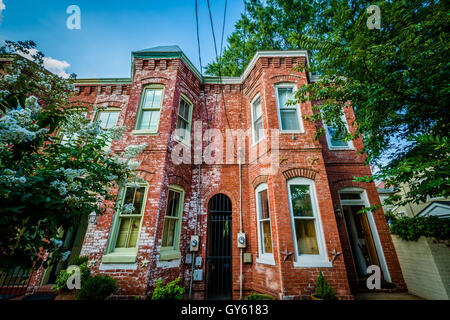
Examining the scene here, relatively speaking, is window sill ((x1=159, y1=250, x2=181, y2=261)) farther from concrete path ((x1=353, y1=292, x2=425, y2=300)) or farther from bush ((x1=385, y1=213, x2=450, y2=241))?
bush ((x1=385, y1=213, x2=450, y2=241))

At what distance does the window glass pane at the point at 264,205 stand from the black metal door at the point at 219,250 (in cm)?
123

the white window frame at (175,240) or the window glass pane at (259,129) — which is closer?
the white window frame at (175,240)

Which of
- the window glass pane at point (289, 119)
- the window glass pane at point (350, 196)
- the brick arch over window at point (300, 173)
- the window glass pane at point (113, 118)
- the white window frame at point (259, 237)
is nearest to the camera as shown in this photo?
the white window frame at point (259, 237)

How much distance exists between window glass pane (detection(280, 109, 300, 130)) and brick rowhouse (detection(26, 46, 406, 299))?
0.30 metres

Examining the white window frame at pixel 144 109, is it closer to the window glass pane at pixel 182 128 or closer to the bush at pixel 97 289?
the window glass pane at pixel 182 128

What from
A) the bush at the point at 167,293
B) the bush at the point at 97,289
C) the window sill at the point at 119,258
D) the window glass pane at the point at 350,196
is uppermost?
the window glass pane at the point at 350,196

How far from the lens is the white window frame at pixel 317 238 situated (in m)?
4.66

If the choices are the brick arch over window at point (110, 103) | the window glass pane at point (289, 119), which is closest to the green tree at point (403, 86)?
the window glass pane at point (289, 119)

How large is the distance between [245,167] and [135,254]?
4.59 meters

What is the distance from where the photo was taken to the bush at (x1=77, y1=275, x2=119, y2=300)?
12.5ft

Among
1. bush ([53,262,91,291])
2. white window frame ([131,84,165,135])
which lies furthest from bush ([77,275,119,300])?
white window frame ([131,84,165,135])

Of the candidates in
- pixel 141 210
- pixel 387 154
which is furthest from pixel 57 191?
pixel 387 154

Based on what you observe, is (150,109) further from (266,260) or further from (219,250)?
(266,260)

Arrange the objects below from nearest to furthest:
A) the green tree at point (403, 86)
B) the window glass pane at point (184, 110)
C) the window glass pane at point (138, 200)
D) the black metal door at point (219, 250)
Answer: the green tree at point (403, 86) < the window glass pane at point (138, 200) < the black metal door at point (219, 250) < the window glass pane at point (184, 110)
